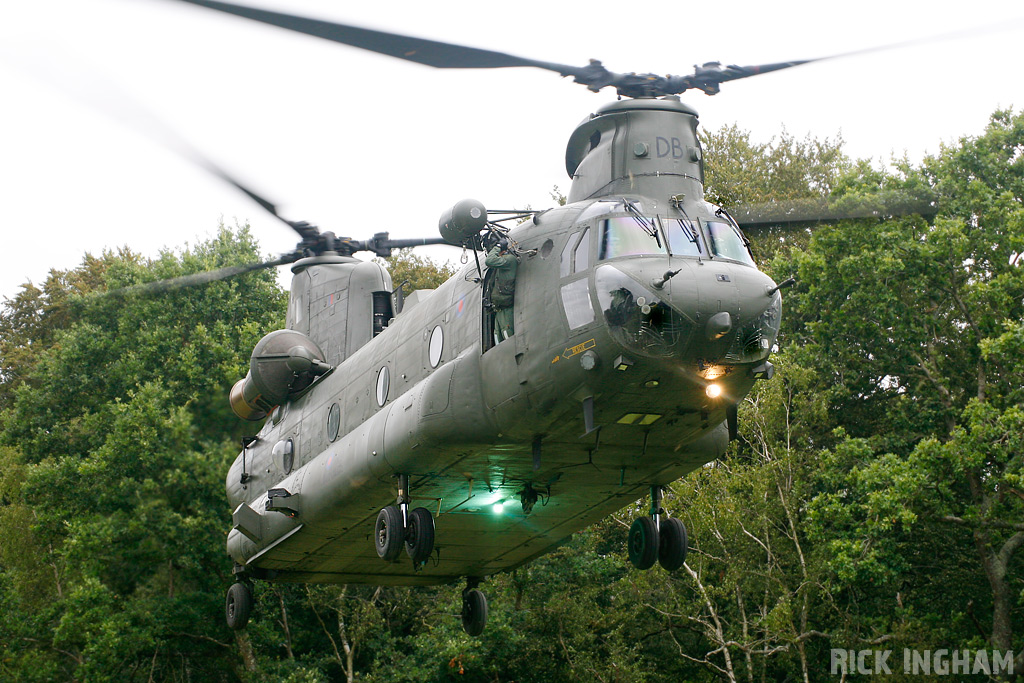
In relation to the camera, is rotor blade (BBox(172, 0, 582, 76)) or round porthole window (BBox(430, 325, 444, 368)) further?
round porthole window (BBox(430, 325, 444, 368))

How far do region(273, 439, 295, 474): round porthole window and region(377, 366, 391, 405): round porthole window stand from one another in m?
2.73

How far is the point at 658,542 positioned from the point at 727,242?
3.76 m

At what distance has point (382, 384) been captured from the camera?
13.0 m

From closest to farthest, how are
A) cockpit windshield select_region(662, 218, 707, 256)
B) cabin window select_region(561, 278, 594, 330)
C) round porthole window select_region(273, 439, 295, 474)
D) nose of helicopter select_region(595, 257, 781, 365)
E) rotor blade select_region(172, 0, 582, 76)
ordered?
1. rotor blade select_region(172, 0, 582, 76)
2. nose of helicopter select_region(595, 257, 781, 365)
3. cabin window select_region(561, 278, 594, 330)
4. cockpit windshield select_region(662, 218, 707, 256)
5. round porthole window select_region(273, 439, 295, 474)

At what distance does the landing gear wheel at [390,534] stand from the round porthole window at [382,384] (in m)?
1.62

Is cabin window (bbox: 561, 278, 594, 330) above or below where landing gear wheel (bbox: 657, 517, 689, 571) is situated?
above

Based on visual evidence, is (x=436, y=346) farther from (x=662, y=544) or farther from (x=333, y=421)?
(x=662, y=544)

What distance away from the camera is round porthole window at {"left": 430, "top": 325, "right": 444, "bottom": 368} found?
462 inches

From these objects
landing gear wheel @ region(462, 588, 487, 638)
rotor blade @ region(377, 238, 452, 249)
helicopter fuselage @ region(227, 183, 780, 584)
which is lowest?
landing gear wheel @ region(462, 588, 487, 638)

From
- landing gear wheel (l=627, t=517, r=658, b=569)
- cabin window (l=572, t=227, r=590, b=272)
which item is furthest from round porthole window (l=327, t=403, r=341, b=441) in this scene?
cabin window (l=572, t=227, r=590, b=272)

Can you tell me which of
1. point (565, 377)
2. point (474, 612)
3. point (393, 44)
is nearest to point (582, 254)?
point (565, 377)

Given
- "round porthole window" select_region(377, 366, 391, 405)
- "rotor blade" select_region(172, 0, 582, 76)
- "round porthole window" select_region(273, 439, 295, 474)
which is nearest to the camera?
"rotor blade" select_region(172, 0, 582, 76)

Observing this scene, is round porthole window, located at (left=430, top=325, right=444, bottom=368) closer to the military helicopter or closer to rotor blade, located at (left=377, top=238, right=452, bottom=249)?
the military helicopter

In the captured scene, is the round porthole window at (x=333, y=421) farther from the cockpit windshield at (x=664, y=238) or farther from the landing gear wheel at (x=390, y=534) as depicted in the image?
the cockpit windshield at (x=664, y=238)
